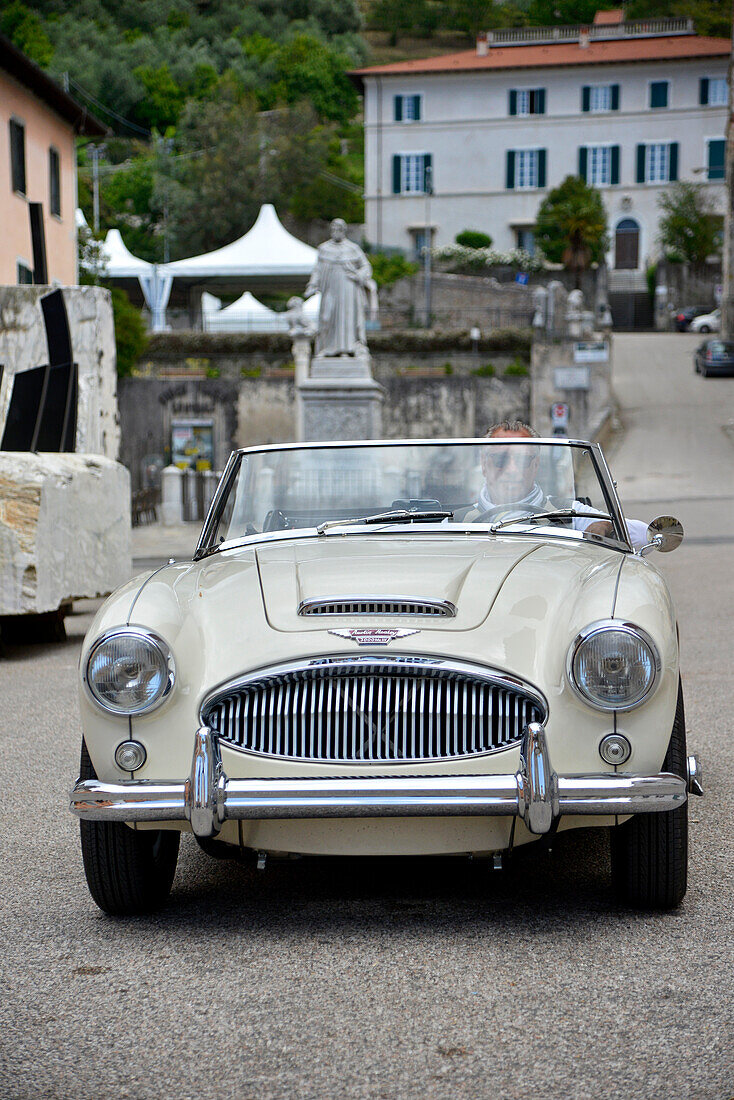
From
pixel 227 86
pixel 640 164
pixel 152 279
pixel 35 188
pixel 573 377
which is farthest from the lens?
pixel 227 86

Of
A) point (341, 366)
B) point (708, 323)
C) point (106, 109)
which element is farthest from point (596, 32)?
point (341, 366)

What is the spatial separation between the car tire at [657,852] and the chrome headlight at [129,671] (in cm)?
130

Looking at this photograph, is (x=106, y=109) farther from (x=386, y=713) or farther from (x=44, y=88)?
(x=386, y=713)

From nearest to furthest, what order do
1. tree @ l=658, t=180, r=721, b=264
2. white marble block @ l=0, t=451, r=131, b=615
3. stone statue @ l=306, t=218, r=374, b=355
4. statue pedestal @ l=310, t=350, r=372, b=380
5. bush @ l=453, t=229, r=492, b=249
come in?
white marble block @ l=0, t=451, r=131, b=615
stone statue @ l=306, t=218, r=374, b=355
statue pedestal @ l=310, t=350, r=372, b=380
tree @ l=658, t=180, r=721, b=264
bush @ l=453, t=229, r=492, b=249

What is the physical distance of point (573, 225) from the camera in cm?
6134

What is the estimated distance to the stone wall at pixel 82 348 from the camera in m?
12.5

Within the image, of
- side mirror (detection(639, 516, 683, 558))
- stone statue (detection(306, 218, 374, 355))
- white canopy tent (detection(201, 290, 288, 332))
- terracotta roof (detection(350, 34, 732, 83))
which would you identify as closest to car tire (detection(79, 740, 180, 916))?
side mirror (detection(639, 516, 683, 558))

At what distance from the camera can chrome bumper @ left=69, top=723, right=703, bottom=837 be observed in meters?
3.25

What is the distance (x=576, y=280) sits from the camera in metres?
63.3

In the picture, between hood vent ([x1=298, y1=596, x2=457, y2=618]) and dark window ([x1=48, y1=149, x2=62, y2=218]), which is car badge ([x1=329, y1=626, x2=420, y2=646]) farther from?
dark window ([x1=48, y1=149, x2=62, y2=218])

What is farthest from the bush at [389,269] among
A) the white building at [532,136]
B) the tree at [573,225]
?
the tree at [573,225]

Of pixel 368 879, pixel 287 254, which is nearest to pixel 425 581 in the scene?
pixel 368 879

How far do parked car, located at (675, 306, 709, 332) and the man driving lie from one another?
197ft

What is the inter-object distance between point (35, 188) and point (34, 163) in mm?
572
